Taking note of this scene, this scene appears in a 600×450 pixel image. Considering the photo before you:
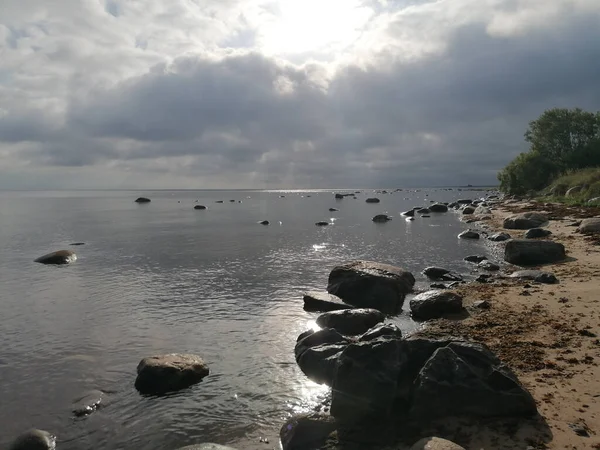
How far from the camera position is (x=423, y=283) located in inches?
983

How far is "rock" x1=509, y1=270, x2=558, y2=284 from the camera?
70.0 feet

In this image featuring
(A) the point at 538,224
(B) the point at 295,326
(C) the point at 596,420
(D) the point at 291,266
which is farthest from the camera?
(A) the point at 538,224

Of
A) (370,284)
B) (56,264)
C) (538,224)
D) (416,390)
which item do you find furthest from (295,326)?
(538,224)

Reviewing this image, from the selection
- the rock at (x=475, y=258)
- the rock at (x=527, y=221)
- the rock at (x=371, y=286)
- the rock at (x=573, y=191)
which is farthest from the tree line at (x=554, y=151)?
the rock at (x=371, y=286)

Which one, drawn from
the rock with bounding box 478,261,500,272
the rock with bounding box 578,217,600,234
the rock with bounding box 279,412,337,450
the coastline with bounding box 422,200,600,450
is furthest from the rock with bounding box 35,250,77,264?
the rock with bounding box 578,217,600,234

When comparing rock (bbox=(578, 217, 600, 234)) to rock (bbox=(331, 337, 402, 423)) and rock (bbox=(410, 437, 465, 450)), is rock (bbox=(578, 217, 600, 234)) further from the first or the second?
rock (bbox=(410, 437, 465, 450))

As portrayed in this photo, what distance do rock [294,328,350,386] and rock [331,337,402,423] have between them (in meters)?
1.93

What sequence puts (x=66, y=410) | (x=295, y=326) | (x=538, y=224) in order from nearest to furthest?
(x=66, y=410)
(x=295, y=326)
(x=538, y=224)

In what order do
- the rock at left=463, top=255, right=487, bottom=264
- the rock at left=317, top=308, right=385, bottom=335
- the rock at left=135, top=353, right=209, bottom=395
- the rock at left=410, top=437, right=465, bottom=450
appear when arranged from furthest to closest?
the rock at left=463, top=255, right=487, bottom=264 → the rock at left=317, top=308, right=385, bottom=335 → the rock at left=135, top=353, right=209, bottom=395 → the rock at left=410, top=437, right=465, bottom=450

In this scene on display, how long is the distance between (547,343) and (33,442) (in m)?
14.5

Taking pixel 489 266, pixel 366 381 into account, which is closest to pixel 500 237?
pixel 489 266

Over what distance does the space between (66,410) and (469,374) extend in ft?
34.7

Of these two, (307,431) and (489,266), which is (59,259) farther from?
(489,266)

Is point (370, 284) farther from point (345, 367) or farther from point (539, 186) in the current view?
point (539, 186)
